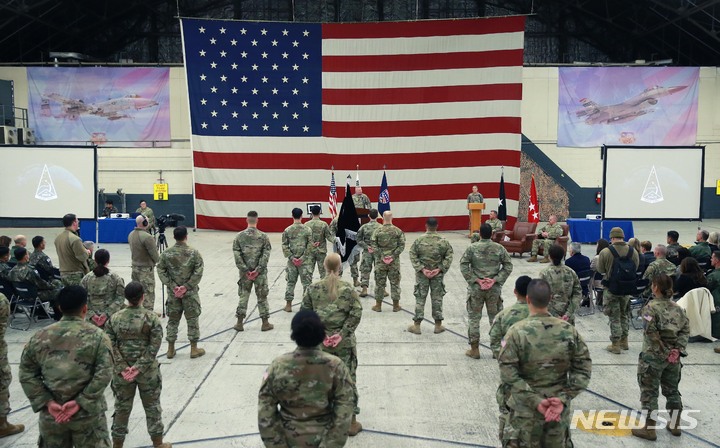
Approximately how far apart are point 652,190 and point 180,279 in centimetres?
955

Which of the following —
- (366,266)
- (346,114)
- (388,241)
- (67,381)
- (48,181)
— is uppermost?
(346,114)

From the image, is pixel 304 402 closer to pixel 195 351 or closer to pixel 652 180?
pixel 195 351

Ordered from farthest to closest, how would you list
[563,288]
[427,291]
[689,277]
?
[427,291], [689,277], [563,288]

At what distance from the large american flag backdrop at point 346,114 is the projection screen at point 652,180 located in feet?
23.3

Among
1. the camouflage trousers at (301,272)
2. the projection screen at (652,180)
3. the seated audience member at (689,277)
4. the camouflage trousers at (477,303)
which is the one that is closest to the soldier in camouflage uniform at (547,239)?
the projection screen at (652,180)

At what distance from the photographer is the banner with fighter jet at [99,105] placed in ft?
74.8

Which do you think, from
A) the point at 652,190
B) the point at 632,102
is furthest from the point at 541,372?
the point at 632,102

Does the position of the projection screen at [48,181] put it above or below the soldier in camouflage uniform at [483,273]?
above

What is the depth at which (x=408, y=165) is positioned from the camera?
2025cm

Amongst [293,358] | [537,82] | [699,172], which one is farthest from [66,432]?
[537,82]

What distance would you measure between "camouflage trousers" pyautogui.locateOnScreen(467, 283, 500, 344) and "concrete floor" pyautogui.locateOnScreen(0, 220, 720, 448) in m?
0.36

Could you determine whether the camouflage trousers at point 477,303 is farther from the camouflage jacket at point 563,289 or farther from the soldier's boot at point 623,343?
the soldier's boot at point 623,343

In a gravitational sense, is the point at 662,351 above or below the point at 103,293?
below

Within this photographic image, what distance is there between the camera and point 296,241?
10086 millimetres
